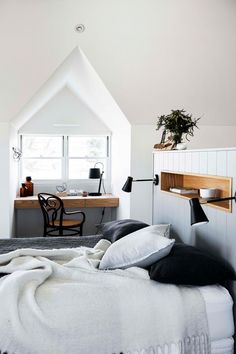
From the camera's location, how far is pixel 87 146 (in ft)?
→ 16.8

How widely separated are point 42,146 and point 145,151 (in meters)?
2.01

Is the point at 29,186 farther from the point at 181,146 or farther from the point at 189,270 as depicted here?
the point at 189,270

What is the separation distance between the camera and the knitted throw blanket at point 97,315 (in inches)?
51.4

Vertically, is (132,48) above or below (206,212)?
above

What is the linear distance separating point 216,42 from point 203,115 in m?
0.77

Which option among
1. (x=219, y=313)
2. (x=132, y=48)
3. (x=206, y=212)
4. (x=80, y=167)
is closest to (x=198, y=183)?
(x=206, y=212)

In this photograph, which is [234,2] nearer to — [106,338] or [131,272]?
[131,272]

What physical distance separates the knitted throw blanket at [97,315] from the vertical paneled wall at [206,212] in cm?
36

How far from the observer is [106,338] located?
136cm

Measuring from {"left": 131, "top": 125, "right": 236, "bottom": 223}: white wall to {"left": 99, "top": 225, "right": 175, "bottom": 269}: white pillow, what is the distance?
1.75 meters

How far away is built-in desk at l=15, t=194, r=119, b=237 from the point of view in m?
4.33

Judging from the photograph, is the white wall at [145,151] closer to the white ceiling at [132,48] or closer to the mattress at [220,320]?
the white ceiling at [132,48]

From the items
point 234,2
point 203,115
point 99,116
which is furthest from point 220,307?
point 99,116

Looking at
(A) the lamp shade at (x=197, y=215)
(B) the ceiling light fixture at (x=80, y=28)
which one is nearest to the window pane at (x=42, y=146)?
(B) the ceiling light fixture at (x=80, y=28)
